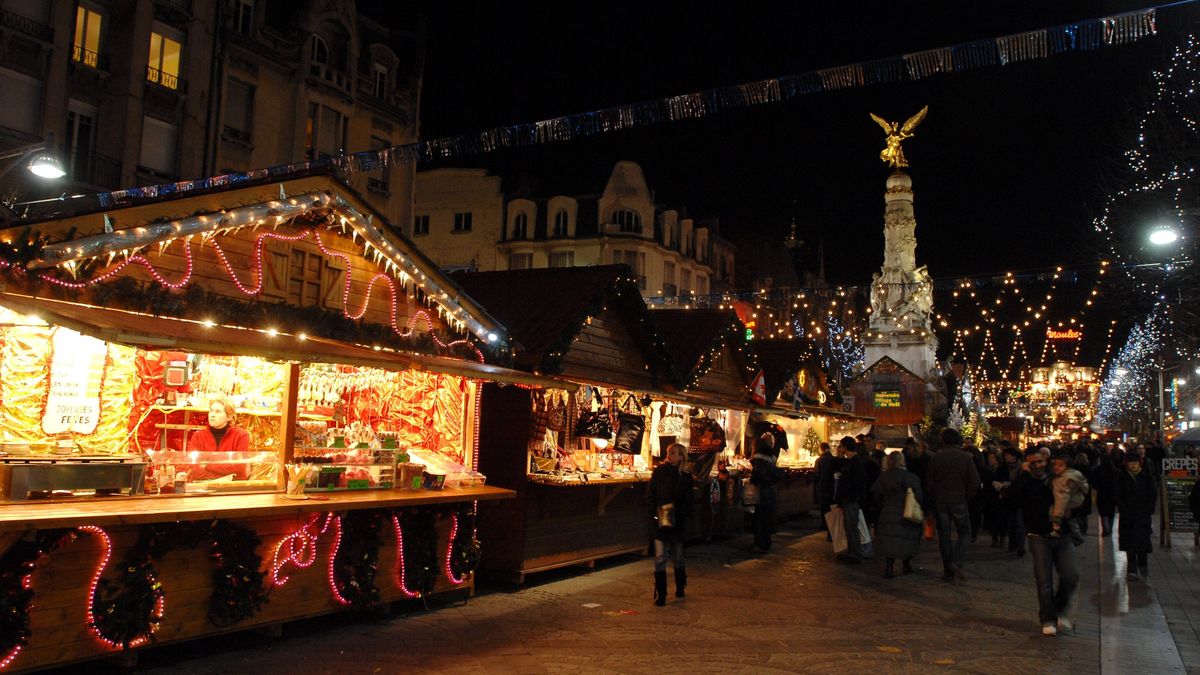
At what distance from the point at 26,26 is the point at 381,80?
40.1 feet

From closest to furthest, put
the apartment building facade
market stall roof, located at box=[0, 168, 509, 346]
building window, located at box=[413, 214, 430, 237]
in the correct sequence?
1. market stall roof, located at box=[0, 168, 509, 346]
2. the apartment building facade
3. building window, located at box=[413, 214, 430, 237]

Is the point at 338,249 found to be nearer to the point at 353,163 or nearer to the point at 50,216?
the point at 353,163

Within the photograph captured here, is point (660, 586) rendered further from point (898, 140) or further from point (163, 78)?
point (898, 140)

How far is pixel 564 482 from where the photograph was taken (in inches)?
438

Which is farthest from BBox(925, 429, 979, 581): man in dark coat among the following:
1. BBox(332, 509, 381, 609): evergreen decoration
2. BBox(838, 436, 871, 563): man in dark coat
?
BBox(332, 509, 381, 609): evergreen decoration

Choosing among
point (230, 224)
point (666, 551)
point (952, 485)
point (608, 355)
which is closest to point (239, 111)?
point (608, 355)

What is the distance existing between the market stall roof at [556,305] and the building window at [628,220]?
109ft

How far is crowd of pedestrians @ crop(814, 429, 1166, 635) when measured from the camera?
29.3ft

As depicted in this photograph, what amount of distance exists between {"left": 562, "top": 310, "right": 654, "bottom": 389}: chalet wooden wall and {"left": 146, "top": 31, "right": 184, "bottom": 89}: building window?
1578cm

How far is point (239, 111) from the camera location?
2553 cm

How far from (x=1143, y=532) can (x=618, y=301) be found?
8.46 meters

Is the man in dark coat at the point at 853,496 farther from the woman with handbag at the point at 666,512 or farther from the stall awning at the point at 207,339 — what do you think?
the stall awning at the point at 207,339

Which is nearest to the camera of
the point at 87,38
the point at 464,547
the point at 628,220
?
the point at 464,547

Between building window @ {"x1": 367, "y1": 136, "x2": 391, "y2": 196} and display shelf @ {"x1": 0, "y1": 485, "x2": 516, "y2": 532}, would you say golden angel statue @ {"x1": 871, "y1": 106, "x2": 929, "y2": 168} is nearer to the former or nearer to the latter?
building window @ {"x1": 367, "y1": 136, "x2": 391, "y2": 196}
